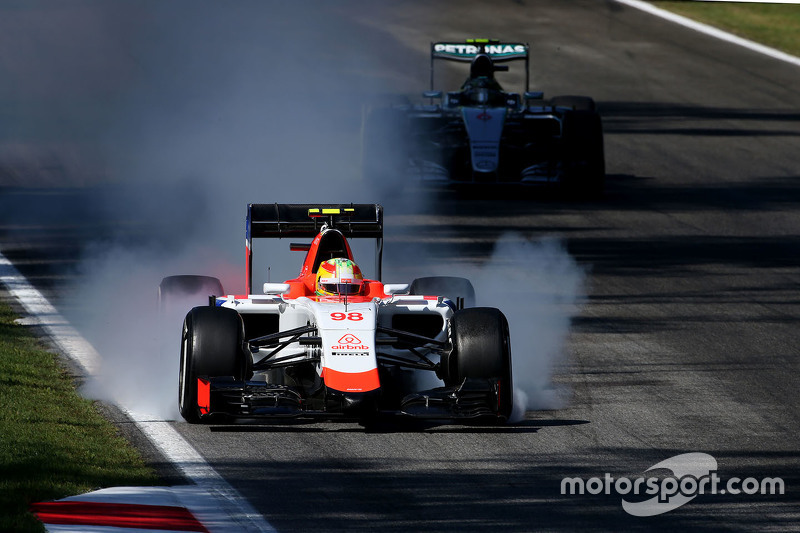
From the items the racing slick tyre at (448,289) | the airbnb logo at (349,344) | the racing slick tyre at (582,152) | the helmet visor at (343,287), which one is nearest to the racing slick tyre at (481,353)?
the airbnb logo at (349,344)

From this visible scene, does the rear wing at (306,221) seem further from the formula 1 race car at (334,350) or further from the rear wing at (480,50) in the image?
the rear wing at (480,50)

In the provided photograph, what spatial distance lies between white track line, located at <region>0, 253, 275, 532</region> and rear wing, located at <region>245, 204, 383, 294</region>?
181cm

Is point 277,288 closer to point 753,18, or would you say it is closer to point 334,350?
point 334,350

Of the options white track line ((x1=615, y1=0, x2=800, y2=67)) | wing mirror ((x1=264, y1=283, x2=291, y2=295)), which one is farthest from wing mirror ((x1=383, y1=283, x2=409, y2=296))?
white track line ((x1=615, y1=0, x2=800, y2=67))

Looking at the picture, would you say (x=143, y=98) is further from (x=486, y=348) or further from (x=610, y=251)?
(x=486, y=348)

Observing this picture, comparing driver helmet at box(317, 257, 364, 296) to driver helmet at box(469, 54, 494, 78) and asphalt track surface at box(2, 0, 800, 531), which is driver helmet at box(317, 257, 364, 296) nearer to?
asphalt track surface at box(2, 0, 800, 531)

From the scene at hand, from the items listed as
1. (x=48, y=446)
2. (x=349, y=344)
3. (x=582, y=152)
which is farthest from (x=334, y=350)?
(x=582, y=152)

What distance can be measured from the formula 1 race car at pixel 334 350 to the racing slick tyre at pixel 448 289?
0.29 metres

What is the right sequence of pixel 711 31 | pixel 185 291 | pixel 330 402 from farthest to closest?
pixel 711 31, pixel 185 291, pixel 330 402

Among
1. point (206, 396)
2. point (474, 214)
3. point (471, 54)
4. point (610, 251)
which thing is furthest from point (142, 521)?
point (471, 54)

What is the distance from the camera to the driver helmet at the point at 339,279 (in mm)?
11133

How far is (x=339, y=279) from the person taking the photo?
11.1 metres

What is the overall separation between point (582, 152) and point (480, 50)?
3167 mm

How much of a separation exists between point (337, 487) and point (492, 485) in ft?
3.19
